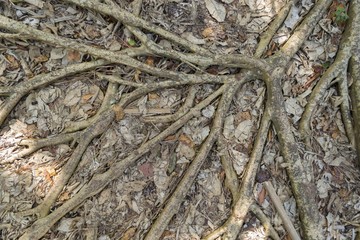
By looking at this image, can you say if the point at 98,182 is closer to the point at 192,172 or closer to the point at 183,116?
the point at 192,172

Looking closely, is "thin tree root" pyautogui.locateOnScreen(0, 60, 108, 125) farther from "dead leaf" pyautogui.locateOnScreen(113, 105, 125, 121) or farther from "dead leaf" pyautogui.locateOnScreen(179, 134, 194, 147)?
"dead leaf" pyautogui.locateOnScreen(179, 134, 194, 147)

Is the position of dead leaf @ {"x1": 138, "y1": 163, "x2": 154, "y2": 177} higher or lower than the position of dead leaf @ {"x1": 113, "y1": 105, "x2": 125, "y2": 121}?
lower

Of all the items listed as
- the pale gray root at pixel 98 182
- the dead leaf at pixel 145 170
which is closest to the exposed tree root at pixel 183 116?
the pale gray root at pixel 98 182

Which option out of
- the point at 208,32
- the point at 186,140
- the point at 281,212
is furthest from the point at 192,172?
the point at 208,32

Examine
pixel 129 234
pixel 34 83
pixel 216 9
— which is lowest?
pixel 129 234

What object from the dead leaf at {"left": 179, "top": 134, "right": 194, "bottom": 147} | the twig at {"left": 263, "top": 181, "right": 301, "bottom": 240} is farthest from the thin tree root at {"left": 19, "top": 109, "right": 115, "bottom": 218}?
the twig at {"left": 263, "top": 181, "right": 301, "bottom": 240}

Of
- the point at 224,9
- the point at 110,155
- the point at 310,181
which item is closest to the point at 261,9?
the point at 224,9

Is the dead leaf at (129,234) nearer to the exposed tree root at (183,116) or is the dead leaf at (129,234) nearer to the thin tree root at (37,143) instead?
the exposed tree root at (183,116)

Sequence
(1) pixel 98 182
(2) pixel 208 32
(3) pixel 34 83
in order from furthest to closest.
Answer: (2) pixel 208 32 < (3) pixel 34 83 < (1) pixel 98 182
